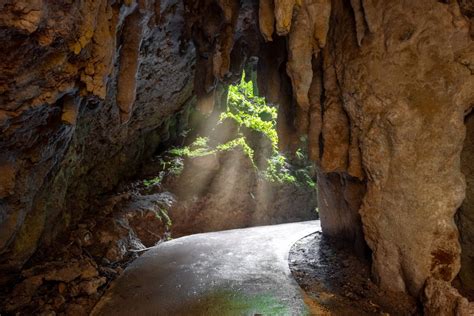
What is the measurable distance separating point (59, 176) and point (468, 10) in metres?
9.83

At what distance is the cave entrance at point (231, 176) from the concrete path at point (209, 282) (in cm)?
316

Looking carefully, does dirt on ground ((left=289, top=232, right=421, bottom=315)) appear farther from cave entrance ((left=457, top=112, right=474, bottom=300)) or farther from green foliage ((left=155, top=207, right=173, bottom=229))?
green foliage ((left=155, top=207, right=173, bottom=229))

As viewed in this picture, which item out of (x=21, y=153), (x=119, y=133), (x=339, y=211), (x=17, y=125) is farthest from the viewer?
(x=119, y=133)

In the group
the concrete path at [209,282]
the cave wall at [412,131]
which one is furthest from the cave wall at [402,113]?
the concrete path at [209,282]

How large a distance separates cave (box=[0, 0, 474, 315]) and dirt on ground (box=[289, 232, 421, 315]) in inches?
3.6

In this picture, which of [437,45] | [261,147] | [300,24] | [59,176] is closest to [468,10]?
[437,45]

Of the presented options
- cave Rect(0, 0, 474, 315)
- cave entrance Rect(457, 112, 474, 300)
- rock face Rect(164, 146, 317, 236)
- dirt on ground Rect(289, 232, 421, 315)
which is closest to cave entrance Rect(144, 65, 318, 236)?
rock face Rect(164, 146, 317, 236)

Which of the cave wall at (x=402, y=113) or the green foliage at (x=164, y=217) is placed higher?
the cave wall at (x=402, y=113)

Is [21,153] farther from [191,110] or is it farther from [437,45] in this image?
[191,110]

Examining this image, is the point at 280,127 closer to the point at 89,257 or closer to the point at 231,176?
the point at 231,176

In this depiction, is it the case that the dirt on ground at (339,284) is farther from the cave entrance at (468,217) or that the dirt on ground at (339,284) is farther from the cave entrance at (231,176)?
the cave entrance at (231,176)

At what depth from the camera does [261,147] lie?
16.9 m

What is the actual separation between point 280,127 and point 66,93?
269 inches

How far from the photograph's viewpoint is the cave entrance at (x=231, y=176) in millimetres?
13383
